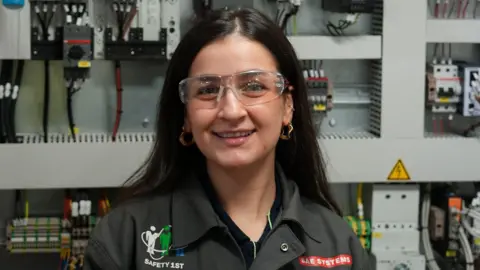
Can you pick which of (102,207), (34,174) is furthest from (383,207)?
(34,174)

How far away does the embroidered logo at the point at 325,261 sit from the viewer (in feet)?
5.39

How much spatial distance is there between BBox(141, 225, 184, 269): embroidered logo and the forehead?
35 centimetres

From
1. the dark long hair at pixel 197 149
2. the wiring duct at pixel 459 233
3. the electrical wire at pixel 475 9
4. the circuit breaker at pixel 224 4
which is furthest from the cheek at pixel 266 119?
the electrical wire at pixel 475 9

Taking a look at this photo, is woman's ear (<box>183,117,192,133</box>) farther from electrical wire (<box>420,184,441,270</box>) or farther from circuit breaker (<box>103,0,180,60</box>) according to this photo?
electrical wire (<box>420,184,441,270</box>)

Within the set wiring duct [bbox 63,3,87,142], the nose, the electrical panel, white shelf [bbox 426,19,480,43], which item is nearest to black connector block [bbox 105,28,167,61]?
wiring duct [bbox 63,3,87,142]

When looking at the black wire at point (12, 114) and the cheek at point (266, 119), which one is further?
the black wire at point (12, 114)

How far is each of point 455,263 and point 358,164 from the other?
0.58 m

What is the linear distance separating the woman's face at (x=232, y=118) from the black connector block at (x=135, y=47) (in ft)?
3.15

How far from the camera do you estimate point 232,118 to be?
1.53 metres

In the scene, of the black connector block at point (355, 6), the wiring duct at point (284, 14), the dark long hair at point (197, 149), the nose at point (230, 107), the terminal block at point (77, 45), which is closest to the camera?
the nose at point (230, 107)

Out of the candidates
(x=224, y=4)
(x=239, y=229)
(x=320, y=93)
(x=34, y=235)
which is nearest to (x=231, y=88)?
(x=239, y=229)

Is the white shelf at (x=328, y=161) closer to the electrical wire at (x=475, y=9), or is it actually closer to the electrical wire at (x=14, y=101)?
the electrical wire at (x=14, y=101)

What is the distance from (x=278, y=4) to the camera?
2.75 m

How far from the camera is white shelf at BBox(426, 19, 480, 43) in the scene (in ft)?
8.85
